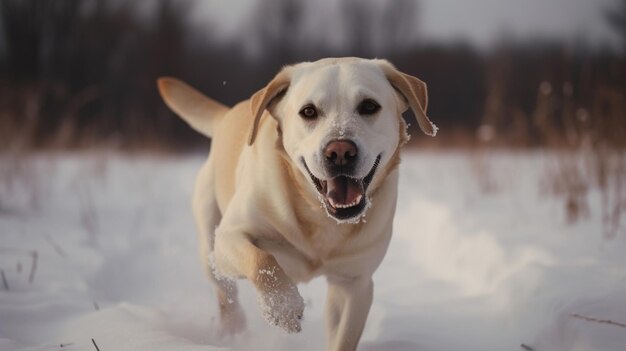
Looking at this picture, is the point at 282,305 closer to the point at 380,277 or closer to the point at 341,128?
the point at 341,128

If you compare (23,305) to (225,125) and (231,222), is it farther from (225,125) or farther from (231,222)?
(225,125)

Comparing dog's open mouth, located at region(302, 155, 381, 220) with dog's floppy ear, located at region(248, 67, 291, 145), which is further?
dog's floppy ear, located at region(248, 67, 291, 145)

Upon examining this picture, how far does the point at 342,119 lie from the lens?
87.1 inches

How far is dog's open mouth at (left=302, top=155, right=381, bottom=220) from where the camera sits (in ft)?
7.13

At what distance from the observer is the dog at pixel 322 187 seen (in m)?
2.15

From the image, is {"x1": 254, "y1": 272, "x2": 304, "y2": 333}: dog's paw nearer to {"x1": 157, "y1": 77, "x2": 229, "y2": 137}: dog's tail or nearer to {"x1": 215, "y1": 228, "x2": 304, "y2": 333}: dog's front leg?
{"x1": 215, "y1": 228, "x2": 304, "y2": 333}: dog's front leg

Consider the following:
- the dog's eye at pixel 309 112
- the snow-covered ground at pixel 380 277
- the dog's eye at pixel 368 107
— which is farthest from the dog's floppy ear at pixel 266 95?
the snow-covered ground at pixel 380 277

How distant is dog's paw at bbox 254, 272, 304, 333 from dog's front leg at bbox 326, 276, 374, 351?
50 cm

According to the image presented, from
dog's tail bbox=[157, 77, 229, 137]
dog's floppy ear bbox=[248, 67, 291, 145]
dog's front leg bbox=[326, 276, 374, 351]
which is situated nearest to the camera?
dog's floppy ear bbox=[248, 67, 291, 145]

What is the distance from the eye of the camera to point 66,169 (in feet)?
32.6

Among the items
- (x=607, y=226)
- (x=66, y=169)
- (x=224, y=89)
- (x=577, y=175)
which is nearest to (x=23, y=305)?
(x=607, y=226)

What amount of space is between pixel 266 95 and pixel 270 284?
788 millimetres

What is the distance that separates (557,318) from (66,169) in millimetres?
9017

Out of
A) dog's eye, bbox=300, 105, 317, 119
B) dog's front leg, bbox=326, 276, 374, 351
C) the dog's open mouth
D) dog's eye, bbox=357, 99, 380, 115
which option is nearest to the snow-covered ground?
dog's front leg, bbox=326, 276, 374, 351
